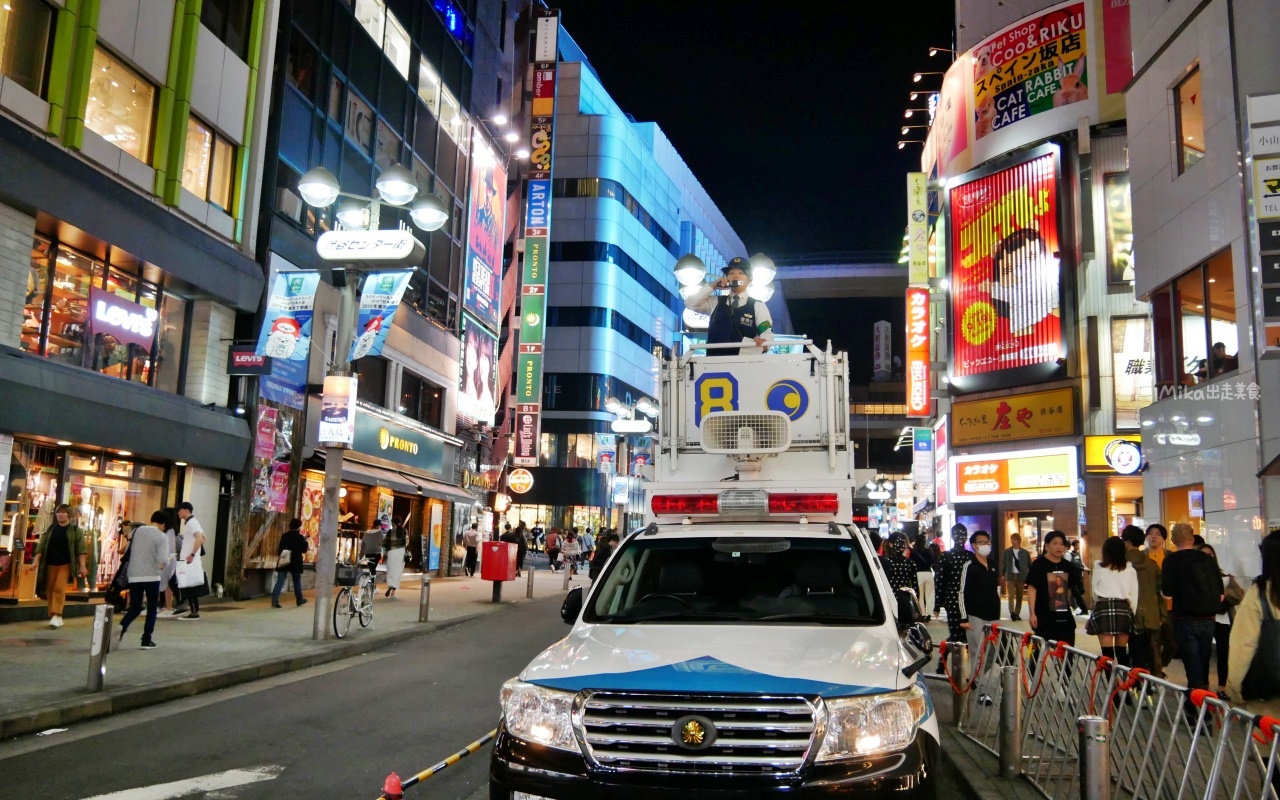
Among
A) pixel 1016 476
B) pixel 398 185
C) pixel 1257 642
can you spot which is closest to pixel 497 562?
pixel 398 185

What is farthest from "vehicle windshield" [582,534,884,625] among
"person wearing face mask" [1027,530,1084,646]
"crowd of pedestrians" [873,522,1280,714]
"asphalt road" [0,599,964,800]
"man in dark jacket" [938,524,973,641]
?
"man in dark jacket" [938,524,973,641]

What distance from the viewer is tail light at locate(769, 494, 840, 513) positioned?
7.12 meters

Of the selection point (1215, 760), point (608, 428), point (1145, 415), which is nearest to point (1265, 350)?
point (1145, 415)

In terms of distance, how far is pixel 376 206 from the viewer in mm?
15391

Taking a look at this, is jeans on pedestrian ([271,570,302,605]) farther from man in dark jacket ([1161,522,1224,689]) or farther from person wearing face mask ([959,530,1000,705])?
man in dark jacket ([1161,522,1224,689])

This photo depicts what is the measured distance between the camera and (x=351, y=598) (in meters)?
15.1

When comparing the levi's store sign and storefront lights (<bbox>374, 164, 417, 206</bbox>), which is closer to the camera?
storefront lights (<bbox>374, 164, 417, 206</bbox>)

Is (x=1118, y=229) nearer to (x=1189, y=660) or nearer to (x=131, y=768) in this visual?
(x=1189, y=660)

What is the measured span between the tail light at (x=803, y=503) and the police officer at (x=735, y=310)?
221 centimetres

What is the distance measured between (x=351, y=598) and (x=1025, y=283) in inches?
879

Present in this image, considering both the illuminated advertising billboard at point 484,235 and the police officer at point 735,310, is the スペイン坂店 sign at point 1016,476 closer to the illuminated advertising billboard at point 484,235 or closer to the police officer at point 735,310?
the illuminated advertising billboard at point 484,235

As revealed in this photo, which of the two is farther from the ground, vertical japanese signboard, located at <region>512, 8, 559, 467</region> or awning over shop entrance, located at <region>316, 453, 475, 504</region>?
vertical japanese signboard, located at <region>512, 8, 559, 467</region>

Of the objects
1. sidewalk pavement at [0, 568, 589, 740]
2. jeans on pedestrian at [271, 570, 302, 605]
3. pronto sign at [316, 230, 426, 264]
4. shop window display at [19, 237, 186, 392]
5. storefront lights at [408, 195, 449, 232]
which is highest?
storefront lights at [408, 195, 449, 232]

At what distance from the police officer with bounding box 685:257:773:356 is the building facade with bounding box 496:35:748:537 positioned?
4224 centimetres
